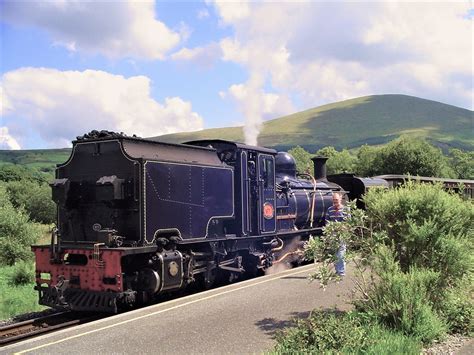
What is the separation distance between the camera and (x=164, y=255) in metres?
9.39

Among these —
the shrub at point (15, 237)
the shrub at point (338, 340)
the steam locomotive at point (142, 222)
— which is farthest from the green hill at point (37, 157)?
the shrub at point (338, 340)

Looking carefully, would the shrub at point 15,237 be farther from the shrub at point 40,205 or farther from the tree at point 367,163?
the tree at point 367,163

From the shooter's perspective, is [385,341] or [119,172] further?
[119,172]

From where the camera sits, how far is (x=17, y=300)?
11.3 m

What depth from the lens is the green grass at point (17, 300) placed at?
1065cm

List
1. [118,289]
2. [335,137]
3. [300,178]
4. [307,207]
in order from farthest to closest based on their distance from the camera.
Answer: [335,137] → [300,178] → [307,207] → [118,289]

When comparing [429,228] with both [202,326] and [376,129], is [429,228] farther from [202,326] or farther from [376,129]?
[376,129]

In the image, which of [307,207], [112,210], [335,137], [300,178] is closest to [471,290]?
[112,210]

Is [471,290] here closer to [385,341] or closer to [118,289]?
[385,341]

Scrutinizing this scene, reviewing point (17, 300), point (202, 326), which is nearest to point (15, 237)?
point (17, 300)

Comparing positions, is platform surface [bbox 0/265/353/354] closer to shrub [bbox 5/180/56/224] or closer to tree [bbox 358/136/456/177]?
shrub [bbox 5/180/56/224]

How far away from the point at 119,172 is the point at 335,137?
167m

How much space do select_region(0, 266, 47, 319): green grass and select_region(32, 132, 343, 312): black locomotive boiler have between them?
720 millimetres

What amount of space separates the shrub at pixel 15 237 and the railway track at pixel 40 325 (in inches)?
438
